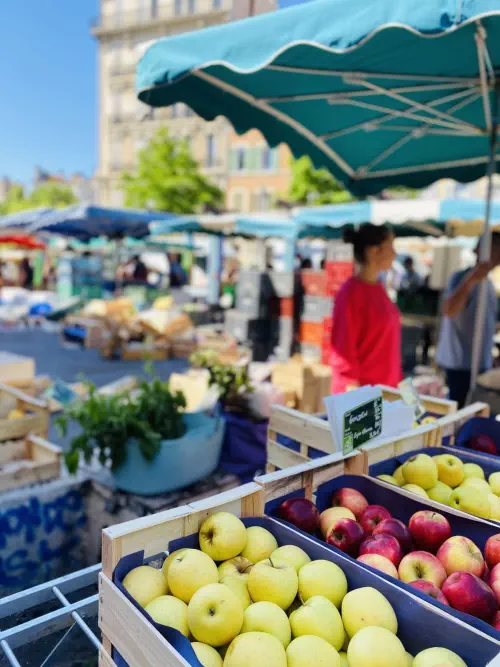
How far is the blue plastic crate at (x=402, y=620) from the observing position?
95 cm

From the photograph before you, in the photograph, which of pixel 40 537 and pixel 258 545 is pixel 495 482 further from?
pixel 40 537

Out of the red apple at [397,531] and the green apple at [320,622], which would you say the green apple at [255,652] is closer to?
the green apple at [320,622]

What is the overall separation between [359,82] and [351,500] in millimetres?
2162

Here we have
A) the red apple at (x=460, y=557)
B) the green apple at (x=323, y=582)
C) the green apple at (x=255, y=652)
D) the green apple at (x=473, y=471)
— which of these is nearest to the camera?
the green apple at (x=255, y=652)

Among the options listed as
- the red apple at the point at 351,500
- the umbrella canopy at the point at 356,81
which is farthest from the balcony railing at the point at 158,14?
the red apple at the point at 351,500

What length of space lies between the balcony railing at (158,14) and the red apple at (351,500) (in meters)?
49.5

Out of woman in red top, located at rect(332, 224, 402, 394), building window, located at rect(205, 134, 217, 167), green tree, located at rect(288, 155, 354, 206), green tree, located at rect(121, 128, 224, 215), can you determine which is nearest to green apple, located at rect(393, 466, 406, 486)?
woman in red top, located at rect(332, 224, 402, 394)

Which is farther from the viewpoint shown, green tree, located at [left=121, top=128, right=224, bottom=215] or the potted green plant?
green tree, located at [left=121, top=128, right=224, bottom=215]

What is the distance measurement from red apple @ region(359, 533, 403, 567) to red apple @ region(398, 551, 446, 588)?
2 centimetres

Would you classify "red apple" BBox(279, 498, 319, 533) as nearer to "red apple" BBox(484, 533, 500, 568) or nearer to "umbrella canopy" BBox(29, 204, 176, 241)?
"red apple" BBox(484, 533, 500, 568)

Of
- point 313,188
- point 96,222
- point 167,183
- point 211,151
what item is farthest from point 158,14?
point 96,222

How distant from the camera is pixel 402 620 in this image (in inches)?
42.8

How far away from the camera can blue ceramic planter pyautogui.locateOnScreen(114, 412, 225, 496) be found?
8.89 feet

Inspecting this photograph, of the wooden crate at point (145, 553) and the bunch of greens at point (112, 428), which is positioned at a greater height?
the wooden crate at point (145, 553)
